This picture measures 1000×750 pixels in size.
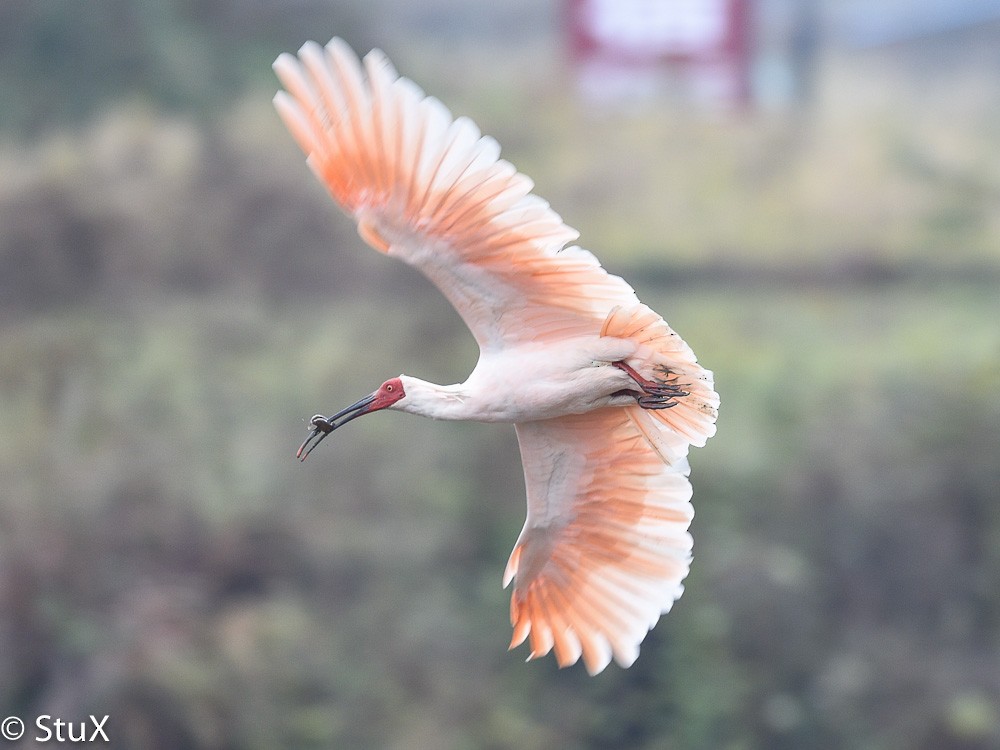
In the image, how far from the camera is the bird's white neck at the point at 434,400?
630 centimetres

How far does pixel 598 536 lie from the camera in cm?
702

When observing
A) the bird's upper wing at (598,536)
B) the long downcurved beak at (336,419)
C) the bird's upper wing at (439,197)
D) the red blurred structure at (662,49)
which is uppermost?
the red blurred structure at (662,49)

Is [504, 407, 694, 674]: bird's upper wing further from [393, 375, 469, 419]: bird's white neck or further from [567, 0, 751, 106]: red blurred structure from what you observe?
[567, 0, 751, 106]: red blurred structure

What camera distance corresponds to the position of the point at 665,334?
20.3ft

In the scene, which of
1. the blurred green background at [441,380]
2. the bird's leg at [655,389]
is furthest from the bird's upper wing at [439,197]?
the blurred green background at [441,380]

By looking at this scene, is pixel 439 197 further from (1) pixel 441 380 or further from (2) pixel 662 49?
(2) pixel 662 49

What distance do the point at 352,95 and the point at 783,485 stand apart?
42.5 ft

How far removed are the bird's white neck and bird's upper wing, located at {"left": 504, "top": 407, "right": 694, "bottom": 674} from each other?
1.63 feet

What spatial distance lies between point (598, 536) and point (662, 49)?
11.8m

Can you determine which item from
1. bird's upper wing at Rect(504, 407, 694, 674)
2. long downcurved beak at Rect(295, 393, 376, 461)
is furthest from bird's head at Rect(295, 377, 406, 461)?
bird's upper wing at Rect(504, 407, 694, 674)

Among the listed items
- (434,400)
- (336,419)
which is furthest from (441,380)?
Result: (434,400)

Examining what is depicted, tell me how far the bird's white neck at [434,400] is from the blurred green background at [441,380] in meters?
10.3

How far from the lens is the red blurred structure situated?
17.4 m

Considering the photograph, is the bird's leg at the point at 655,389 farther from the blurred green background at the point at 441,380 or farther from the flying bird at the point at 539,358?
the blurred green background at the point at 441,380
